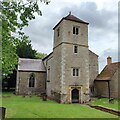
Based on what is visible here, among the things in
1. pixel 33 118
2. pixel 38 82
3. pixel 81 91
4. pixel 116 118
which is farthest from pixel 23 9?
pixel 38 82

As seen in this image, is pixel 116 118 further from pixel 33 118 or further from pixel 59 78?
pixel 59 78

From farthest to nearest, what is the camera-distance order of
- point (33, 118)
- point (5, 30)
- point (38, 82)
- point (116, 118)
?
point (38, 82) → point (116, 118) → point (33, 118) → point (5, 30)

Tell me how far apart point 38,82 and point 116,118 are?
Answer: 21036 mm

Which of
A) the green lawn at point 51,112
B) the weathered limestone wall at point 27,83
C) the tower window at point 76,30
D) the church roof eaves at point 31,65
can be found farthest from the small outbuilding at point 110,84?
the church roof eaves at point 31,65

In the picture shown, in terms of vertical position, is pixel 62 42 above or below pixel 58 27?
below

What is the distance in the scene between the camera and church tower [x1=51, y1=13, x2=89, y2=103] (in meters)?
22.0

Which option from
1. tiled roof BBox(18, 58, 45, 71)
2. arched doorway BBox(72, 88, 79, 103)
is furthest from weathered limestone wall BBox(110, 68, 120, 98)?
tiled roof BBox(18, 58, 45, 71)

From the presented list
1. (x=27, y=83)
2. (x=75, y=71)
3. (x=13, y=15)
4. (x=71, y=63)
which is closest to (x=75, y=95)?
(x=75, y=71)

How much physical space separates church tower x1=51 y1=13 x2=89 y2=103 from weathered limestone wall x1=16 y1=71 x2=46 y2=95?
7.82 meters

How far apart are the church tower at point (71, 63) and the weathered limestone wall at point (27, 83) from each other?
7.82 m

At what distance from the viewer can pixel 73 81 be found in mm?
22359

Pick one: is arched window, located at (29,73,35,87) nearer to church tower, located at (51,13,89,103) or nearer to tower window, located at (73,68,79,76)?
church tower, located at (51,13,89,103)

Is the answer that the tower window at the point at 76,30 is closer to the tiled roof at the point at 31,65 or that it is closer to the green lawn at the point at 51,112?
the green lawn at the point at 51,112

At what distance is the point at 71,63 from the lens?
Answer: 2272cm
